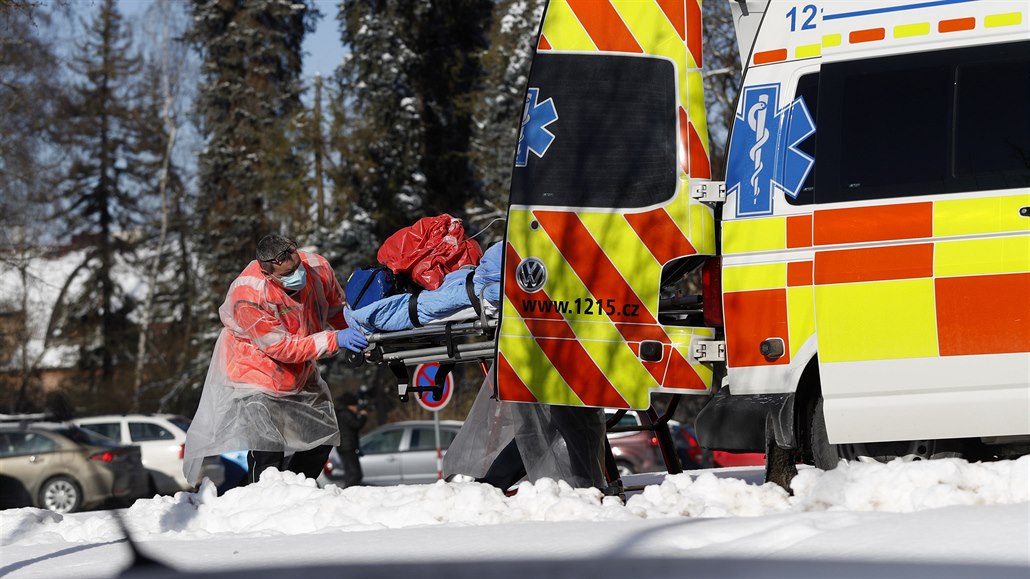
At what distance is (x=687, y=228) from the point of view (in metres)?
5.71

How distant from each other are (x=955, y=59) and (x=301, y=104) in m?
24.3

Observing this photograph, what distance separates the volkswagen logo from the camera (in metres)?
5.88

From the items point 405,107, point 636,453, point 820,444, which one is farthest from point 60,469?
point 820,444

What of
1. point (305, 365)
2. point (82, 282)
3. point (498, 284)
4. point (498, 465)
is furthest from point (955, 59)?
point (82, 282)

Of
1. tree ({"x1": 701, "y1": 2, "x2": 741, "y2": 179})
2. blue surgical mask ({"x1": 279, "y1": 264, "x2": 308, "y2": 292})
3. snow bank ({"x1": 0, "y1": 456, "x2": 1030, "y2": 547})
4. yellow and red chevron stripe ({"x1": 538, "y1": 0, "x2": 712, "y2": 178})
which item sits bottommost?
snow bank ({"x1": 0, "y1": 456, "x2": 1030, "y2": 547})

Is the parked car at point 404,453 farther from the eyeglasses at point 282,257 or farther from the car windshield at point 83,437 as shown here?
→ the eyeglasses at point 282,257

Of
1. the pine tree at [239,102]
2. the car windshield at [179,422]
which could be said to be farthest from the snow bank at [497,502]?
the pine tree at [239,102]

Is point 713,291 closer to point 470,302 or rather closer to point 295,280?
point 470,302

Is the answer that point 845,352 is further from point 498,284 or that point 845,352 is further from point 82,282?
point 82,282

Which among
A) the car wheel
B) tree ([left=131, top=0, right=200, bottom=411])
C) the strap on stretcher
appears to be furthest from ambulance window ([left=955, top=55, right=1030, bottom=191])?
tree ([left=131, top=0, right=200, bottom=411])

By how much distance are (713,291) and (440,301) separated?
147 centimetres

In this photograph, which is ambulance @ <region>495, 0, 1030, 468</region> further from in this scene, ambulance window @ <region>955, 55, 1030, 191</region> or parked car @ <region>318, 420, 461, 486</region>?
parked car @ <region>318, 420, 461, 486</region>

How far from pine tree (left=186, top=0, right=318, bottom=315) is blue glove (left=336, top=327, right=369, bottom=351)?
22.4 m

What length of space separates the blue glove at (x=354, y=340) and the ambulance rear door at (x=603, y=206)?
1.17 metres
